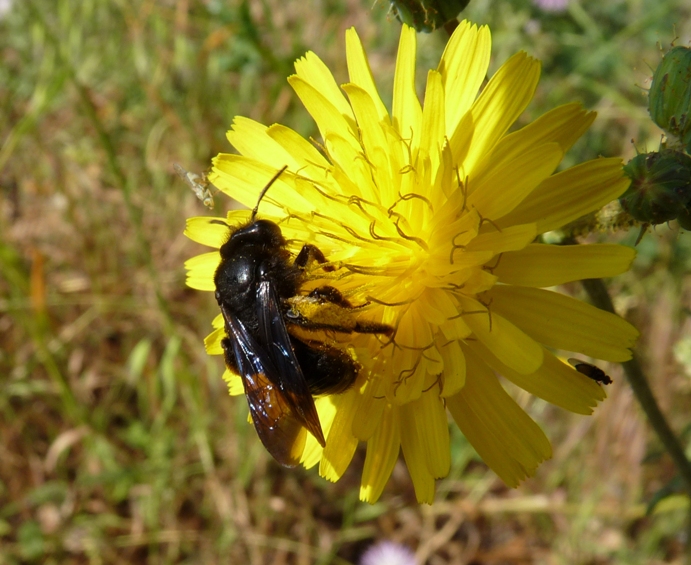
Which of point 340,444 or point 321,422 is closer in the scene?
point 340,444

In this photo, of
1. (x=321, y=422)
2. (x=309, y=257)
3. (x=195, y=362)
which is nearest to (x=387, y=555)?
(x=195, y=362)

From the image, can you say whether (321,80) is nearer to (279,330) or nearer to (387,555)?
(279,330)

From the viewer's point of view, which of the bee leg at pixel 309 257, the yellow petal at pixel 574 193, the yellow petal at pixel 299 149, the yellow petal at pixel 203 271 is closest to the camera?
the yellow petal at pixel 574 193

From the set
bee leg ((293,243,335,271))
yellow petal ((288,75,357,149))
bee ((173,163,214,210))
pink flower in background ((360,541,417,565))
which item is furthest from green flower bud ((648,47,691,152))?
pink flower in background ((360,541,417,565))

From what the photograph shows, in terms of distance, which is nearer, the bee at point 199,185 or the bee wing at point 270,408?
the bee wing at point 270,408

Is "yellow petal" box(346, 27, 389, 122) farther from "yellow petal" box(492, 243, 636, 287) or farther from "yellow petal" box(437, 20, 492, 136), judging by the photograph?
"yellow petal" box(492, 243, 636, 287)

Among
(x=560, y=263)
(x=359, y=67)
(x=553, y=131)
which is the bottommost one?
(x=560, y=263)

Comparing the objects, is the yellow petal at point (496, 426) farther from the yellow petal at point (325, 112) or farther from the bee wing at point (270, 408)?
the yellow petal at point (325, 112)

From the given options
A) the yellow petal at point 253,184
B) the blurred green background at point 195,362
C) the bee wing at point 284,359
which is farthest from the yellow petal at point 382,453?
the blurred green background at point 195,362
